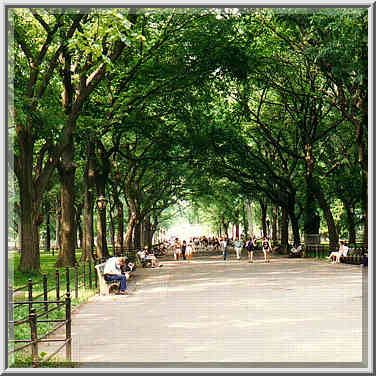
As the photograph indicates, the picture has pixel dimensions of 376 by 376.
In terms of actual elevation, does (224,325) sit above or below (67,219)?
below

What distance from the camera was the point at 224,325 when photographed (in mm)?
11461

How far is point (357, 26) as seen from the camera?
18.2m

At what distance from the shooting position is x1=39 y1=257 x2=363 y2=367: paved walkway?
859 centimetres

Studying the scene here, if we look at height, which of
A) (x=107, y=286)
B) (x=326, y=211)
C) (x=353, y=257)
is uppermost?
(x=326, y=211)

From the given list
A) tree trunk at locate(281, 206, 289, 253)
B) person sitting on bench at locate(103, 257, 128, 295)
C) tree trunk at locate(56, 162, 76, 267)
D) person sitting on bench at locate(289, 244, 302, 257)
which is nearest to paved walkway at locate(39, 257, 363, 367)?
person sitting on bench at locate(103, 257, 128, 295)

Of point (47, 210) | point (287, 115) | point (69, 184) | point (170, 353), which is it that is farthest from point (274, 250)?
point (170, 353)

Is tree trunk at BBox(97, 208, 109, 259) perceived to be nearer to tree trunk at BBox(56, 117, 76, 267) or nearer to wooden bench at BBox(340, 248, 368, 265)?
tree trunk at BBox(56, 117, 76, 267)

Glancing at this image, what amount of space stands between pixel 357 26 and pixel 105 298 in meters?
10.7

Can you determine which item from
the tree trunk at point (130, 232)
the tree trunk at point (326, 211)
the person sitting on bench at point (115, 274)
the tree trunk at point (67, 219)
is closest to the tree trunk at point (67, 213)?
the tree trunk at point (67, 219)

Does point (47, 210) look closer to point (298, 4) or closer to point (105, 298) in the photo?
point (105, 298)

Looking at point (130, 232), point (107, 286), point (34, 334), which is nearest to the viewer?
point (34, 334)

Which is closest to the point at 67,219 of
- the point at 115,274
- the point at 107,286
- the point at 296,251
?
the point at 115,274

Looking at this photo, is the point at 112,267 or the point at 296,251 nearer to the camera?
the point at 112,267

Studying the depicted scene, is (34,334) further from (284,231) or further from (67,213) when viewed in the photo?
(284,231)
